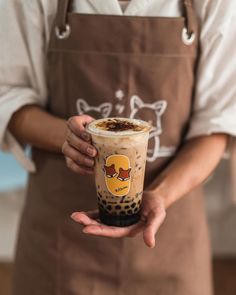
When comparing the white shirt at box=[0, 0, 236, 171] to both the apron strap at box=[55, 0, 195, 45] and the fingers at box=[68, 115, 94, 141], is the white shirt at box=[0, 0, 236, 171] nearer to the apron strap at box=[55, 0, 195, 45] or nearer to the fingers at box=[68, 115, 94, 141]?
the apron strap at box=[55, 0, 195, 45]

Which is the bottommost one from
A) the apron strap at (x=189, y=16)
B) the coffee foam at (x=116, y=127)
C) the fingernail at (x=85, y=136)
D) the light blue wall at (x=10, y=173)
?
the light blue wall at (x=10, y=173)

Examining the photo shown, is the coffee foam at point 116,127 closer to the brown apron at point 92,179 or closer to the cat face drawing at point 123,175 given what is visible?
the cat face drawing at point 123,175

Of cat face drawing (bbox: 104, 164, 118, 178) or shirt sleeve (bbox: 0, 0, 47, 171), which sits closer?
cat face drawing (bbox: 104, 164, 118, 178)

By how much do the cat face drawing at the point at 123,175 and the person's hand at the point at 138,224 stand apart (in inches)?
3.4

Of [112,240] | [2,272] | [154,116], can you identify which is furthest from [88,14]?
[2,272]

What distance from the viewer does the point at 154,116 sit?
3.62ft

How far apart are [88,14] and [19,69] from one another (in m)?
0.19

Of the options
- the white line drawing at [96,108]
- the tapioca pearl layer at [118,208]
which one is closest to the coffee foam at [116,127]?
the tapioca pearl layer at [118,208]

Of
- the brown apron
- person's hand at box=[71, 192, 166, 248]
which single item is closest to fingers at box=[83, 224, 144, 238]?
person's hand at box=[71, 192, 166, 248]

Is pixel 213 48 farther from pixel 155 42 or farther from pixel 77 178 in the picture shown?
pixel 77 178

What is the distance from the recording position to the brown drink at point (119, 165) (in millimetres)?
798

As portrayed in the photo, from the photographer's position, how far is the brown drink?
0.80 metres

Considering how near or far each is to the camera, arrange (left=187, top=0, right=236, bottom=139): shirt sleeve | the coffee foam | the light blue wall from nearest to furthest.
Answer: the coffee foam < (left=187, top=0, right=236, bottom=139): shirt sleeve < the light blue wall

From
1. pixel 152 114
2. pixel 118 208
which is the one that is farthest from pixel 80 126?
pixel 152 114
